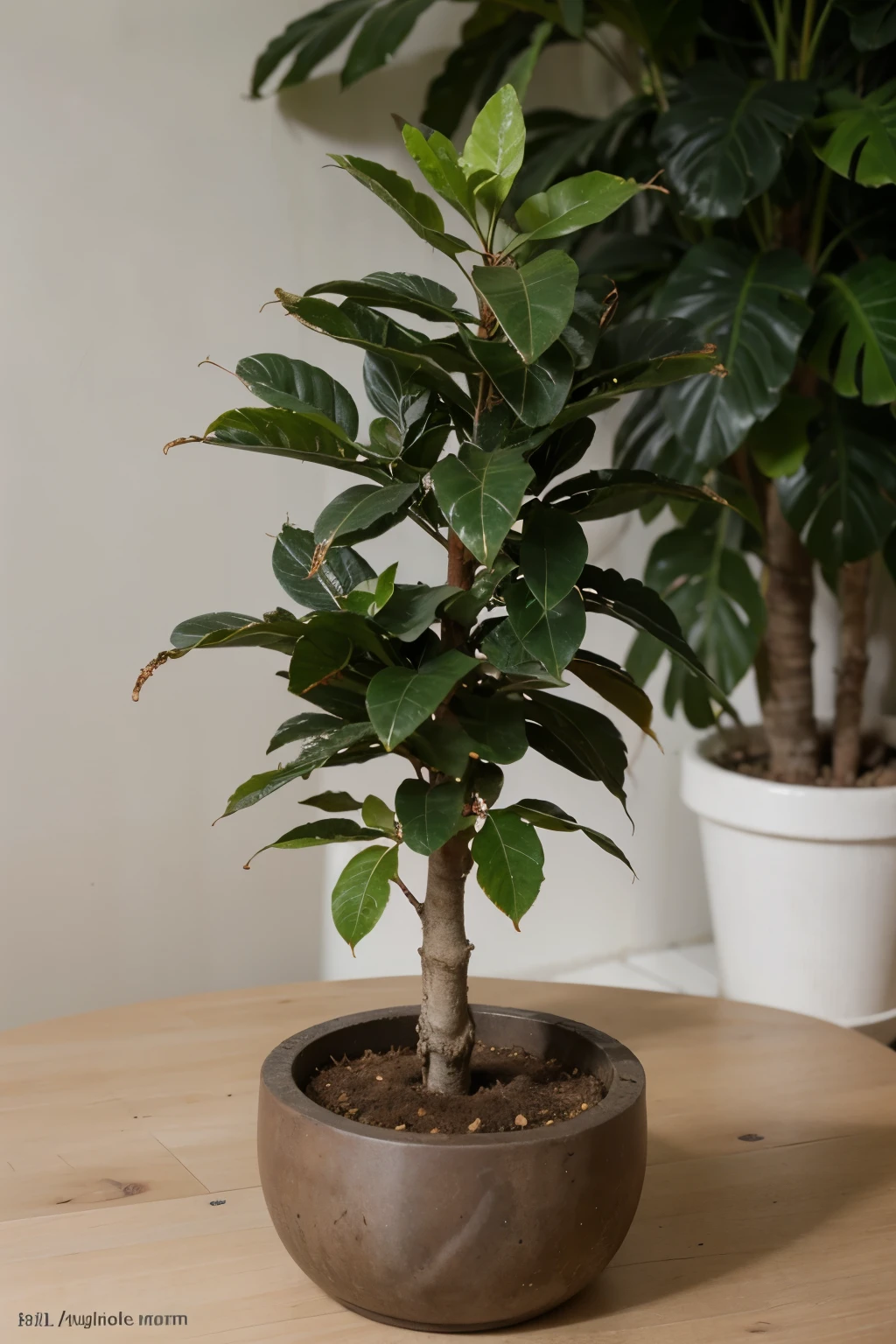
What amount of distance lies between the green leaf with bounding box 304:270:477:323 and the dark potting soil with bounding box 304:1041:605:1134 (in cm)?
45

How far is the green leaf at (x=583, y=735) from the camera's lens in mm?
765

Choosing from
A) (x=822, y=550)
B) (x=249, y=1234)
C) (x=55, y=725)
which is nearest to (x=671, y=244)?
(x=822, y=550)

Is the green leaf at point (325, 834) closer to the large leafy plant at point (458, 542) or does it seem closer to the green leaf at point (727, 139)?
the large leafy plant at point (458, 542)

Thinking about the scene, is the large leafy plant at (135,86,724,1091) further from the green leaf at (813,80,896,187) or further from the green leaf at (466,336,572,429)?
the green leaf at (813,80,896,187)

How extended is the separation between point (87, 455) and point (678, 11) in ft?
3.34

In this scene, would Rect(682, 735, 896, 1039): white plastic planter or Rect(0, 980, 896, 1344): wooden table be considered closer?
Rect(0, 980, 896, 1344): wooden table

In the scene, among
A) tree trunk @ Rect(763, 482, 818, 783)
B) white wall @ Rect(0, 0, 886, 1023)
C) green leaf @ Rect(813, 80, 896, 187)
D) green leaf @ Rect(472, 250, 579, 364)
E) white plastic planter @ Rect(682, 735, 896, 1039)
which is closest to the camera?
green leaf @ Rect(472, 250, 579, 364)

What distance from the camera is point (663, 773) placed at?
228 centimetres

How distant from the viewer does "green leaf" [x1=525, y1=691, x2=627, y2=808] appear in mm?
765

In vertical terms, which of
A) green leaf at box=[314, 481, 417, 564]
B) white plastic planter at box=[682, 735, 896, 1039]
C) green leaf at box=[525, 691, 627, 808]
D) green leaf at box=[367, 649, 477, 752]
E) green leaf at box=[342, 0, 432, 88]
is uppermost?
green leaf at box=[342, 0, 432, 88]

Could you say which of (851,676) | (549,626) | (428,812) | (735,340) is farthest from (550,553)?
(851,676)

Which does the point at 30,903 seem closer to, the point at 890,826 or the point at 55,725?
the point at 55,725

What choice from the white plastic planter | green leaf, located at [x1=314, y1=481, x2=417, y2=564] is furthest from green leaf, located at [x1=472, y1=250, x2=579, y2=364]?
the white plastic planter

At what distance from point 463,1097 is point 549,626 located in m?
0.30
